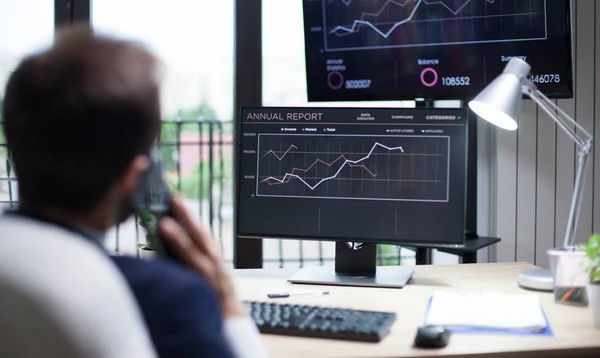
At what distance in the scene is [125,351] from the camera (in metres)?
0.76

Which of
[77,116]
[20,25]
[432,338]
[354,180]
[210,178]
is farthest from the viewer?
[210,178]

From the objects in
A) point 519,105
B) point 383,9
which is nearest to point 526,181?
point 383,9

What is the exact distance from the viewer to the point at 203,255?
1.07 metres

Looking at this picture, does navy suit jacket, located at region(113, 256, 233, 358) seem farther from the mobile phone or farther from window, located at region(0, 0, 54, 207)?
window, located at region(0, 0, 54, 207)

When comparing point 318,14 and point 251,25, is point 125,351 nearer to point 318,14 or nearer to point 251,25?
point 318,14

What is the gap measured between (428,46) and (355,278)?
103 centimetres

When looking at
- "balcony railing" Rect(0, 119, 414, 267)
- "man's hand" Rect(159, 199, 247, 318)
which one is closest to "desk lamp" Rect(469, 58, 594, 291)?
"man's hand" Rect(159, 199, 247, 318)

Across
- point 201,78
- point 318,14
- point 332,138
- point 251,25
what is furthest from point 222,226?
point 332,138

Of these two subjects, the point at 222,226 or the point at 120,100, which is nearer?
the point at 120,100

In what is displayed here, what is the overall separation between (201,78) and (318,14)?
867 mm

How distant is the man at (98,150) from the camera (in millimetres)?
817

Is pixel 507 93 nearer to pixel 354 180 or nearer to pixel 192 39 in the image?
pixel 354 180

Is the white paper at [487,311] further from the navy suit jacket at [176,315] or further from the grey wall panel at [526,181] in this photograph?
the grey wall panel at [526,181]

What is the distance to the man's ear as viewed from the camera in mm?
874
